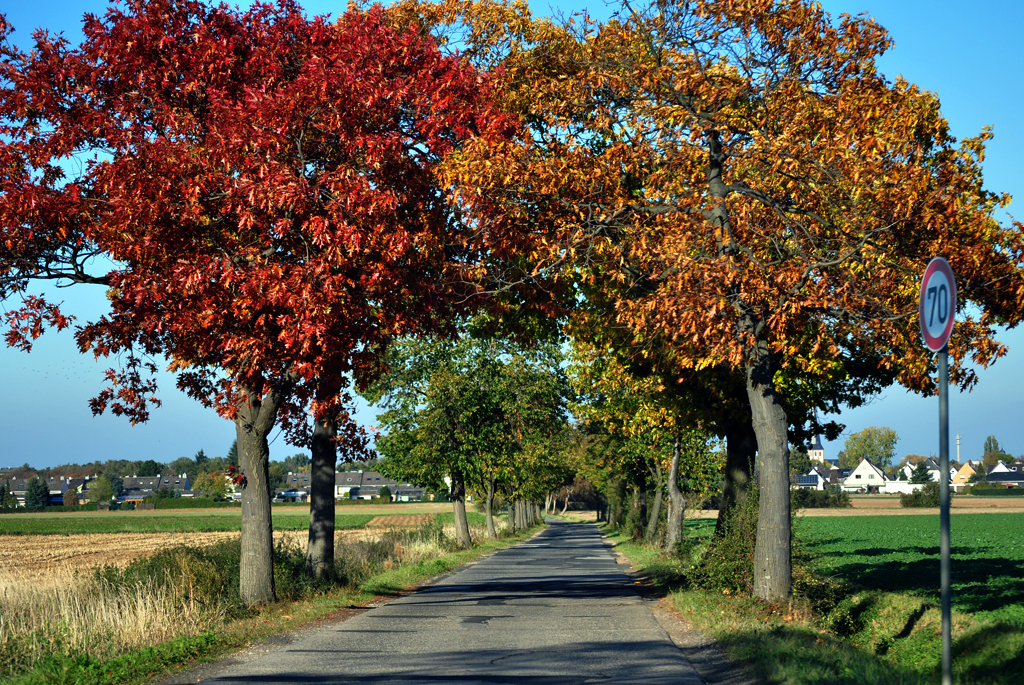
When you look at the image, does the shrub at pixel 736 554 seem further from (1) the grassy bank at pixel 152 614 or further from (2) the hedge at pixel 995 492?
(2) the hedge at pixel 995 492

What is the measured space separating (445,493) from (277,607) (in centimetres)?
2513

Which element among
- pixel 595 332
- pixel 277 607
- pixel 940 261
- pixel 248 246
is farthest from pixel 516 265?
pixel 940 261

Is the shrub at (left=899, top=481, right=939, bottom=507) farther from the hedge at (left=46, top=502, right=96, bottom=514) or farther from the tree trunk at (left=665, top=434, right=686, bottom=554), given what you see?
the hedge at (left=46, top=502, right=96, bottom=514)

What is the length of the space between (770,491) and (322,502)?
31.0 ft

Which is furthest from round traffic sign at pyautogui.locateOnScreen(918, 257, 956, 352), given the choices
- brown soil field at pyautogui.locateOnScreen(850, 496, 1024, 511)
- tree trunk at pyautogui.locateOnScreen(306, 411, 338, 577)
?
brown soil field at pyautogui.locateOnScreen(850, 496, 1024, 511)

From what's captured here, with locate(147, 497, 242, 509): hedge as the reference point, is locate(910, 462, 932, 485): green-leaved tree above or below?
below

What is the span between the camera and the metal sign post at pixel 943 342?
21.4ft

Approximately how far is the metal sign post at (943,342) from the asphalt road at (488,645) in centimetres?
246

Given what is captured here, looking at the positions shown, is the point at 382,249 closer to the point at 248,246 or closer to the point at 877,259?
→ the point at 248,246

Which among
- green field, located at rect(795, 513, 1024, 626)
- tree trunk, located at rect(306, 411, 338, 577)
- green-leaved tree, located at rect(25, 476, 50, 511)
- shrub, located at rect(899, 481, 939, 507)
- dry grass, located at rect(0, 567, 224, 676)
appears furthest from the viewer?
green-leaved tree, located at rect(25, 476, 50, 511)

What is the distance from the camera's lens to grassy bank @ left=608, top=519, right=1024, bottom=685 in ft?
27.2

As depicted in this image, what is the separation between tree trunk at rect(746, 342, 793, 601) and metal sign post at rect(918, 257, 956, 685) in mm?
5968

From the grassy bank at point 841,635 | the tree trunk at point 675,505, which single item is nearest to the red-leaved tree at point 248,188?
the grassy bank at point 841,635

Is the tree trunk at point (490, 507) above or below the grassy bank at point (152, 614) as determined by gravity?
below
